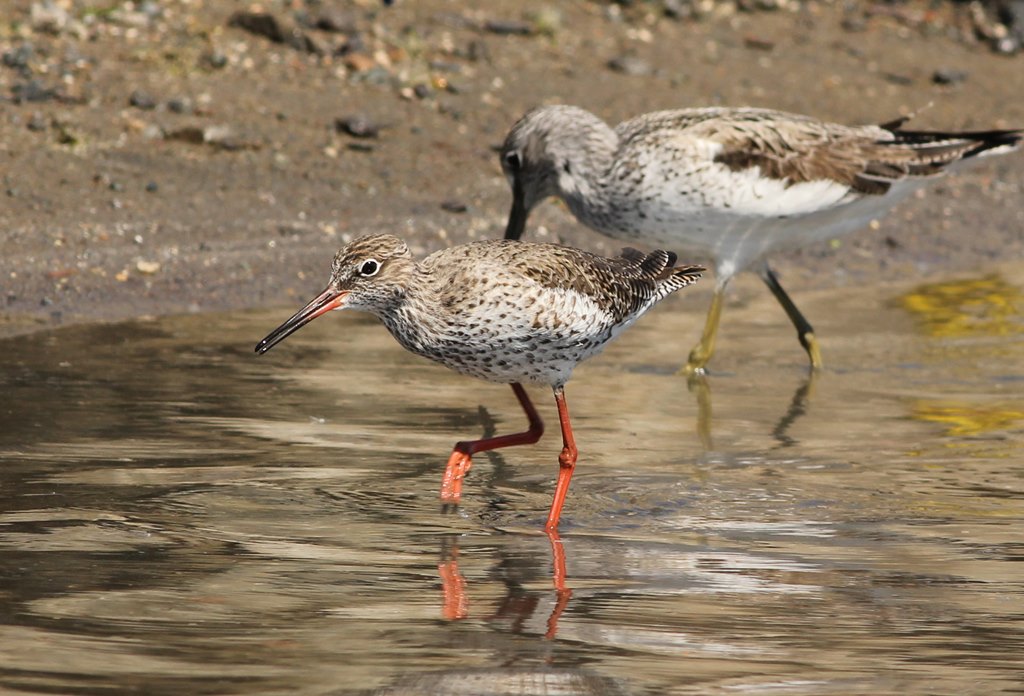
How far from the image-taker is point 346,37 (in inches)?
551

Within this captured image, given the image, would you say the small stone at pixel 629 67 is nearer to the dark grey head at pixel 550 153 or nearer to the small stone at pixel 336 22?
the small stone at pixel 336 22

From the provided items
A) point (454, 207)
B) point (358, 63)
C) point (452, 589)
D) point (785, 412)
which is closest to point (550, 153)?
point (454, 207)

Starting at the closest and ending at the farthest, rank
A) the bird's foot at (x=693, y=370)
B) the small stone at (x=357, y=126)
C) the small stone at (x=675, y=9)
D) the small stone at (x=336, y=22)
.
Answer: the bird's foot at (x=693, y=370) → the small stone at (x=357, y=126) → the small stone at (x=336, y=22) → the small stone at (x=675, y=9)

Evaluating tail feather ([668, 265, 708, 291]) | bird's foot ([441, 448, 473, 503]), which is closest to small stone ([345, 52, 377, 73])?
tail feather ([668, 265, 708, 291])

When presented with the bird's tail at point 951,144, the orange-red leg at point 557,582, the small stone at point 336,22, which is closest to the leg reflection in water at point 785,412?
the bird's tail at point 951,144

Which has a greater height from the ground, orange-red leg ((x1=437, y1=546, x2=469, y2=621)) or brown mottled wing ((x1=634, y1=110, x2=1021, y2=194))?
brown mottled wing ((x1=634, y1=110, x2=1021, y2=194))

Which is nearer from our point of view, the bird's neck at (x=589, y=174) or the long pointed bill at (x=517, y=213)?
the bird's neck at (x=589, y=174)

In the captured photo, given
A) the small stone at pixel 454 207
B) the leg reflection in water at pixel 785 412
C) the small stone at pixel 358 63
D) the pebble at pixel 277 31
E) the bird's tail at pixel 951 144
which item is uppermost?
the bird's tail at pixel 951 144

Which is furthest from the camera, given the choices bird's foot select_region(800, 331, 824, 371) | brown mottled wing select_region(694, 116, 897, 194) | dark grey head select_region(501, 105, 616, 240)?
dark grey head select_region(501, 105, 616, 240)

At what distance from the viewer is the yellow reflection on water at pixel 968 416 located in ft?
27.1

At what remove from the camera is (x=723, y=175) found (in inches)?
373

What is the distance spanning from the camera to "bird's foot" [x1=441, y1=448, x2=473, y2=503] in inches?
273

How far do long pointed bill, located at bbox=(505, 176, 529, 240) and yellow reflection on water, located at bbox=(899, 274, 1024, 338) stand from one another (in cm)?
256

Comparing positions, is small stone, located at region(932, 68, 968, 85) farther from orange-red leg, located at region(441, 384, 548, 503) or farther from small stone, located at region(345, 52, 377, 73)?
orange-red leg, located at region(441, 384, 548, 503)
